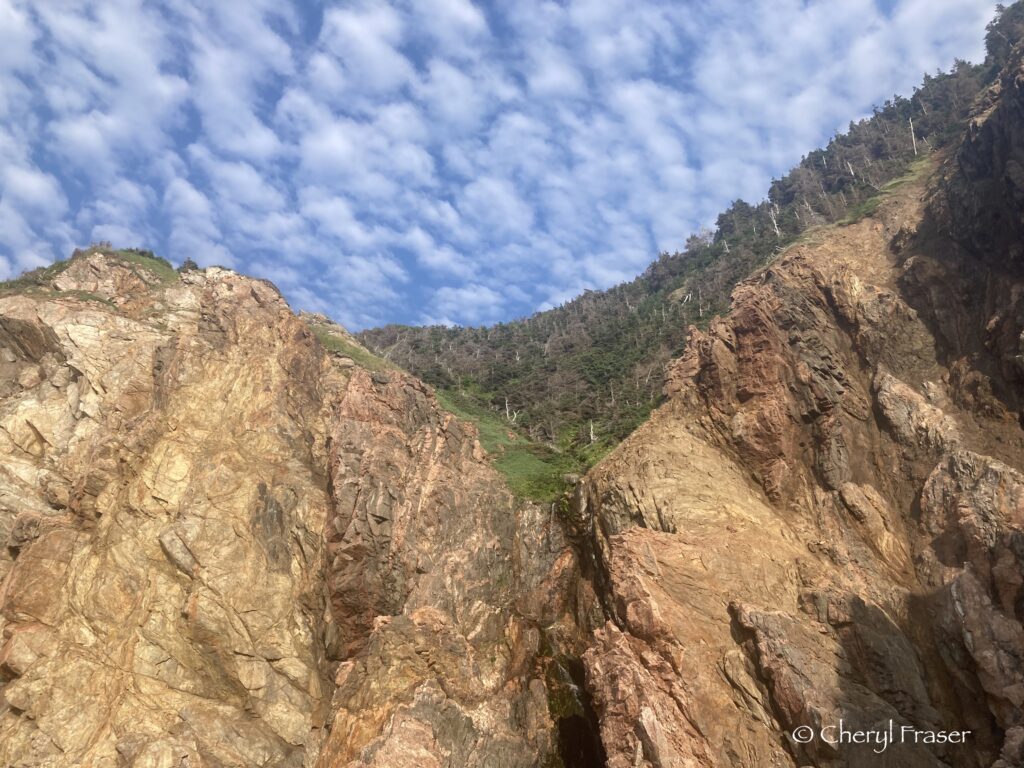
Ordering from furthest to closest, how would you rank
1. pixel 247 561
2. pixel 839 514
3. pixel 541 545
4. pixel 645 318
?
pixel 645 318, pixel 541 545, pixel 247 561, pixel 839 514

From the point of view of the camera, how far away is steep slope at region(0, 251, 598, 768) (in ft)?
73.2

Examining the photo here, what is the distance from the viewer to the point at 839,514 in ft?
82.6

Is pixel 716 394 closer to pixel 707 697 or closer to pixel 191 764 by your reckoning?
pixel 707 697

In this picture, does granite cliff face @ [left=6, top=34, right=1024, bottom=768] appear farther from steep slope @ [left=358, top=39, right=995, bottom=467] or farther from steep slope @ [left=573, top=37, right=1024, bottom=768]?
steep slope @ [left=358, top=39, right=995, bottom=467]

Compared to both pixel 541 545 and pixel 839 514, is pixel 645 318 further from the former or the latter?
pixel 839 514

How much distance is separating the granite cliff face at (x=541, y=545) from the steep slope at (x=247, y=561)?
0.12 m

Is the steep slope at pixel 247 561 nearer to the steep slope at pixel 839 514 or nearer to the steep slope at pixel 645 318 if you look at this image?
the steep slope at pixel 839 514

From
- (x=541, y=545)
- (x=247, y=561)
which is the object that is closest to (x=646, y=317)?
(x=541, y=545)

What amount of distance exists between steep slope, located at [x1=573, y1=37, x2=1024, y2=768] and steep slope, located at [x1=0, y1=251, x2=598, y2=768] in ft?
18.6

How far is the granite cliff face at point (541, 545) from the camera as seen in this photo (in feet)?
63.6

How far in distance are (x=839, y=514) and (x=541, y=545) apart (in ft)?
44.6

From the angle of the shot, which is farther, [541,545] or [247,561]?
[541,545]

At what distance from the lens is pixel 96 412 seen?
3145 cm

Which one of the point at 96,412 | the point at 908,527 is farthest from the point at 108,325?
the point at 908,527
